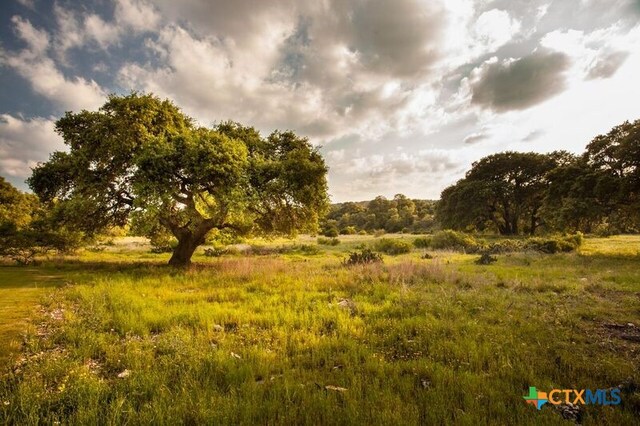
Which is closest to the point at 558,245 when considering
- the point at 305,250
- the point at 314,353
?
the point at 305,250

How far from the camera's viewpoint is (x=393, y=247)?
31.2 m

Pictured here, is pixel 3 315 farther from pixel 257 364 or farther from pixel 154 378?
pixel 257 364

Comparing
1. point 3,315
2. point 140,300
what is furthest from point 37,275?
point 140,300

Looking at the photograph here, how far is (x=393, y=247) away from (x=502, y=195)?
87.6ft

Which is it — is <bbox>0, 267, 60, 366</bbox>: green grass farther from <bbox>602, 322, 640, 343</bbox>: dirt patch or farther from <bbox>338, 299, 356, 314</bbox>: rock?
<bbox>602, 322, 640, 343</bbox>: dirt patch

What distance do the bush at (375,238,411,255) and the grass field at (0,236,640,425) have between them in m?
18.2

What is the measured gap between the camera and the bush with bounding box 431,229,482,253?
30.7 metres

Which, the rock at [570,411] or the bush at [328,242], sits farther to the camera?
the bush at [328,242]

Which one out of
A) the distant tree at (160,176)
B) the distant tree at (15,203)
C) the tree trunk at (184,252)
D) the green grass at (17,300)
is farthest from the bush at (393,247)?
the distant tree at (15,203)

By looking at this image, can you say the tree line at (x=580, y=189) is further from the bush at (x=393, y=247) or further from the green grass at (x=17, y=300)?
the green grass at (x=17, y=300)

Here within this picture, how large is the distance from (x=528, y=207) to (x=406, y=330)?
49278mm

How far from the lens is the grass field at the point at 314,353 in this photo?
4.09 m

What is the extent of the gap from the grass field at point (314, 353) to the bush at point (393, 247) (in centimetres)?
1825

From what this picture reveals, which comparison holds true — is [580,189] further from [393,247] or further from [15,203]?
[15,203]
